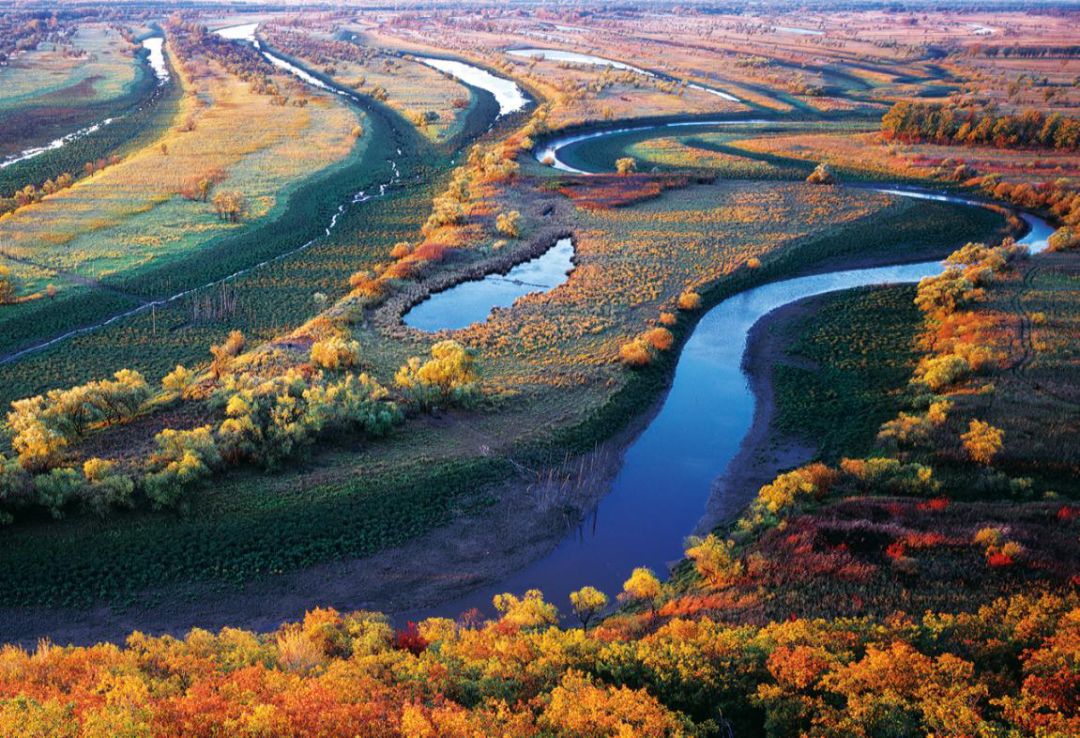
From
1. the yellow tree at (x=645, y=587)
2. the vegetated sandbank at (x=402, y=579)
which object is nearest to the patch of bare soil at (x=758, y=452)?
the vegetated sandbank at (x=402, y=579)

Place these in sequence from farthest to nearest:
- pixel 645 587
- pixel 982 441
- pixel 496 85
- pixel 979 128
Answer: pixel 496 85 < pixel 979 128 < pixel 982 441 < pixel 645 587

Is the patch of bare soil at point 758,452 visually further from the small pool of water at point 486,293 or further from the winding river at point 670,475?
the small pool of water at point 486,293

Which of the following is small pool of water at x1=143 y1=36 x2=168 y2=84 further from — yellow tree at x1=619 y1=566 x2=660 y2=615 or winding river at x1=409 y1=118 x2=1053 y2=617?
yellow tree at x1=619 y1=566 x2=660 y2=615

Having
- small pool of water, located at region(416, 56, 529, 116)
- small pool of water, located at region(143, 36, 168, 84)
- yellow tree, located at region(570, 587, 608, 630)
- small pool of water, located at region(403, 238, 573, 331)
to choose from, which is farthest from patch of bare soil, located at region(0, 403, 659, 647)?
small pool of water, located at region(143, 36, 168, 84)

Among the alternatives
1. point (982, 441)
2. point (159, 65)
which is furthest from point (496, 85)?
point (982, 441)

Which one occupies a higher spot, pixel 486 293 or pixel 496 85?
pixel 496 85

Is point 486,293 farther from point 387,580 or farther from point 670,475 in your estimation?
point 387,580

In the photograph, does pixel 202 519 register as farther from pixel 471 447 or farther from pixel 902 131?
pixel 902 131
